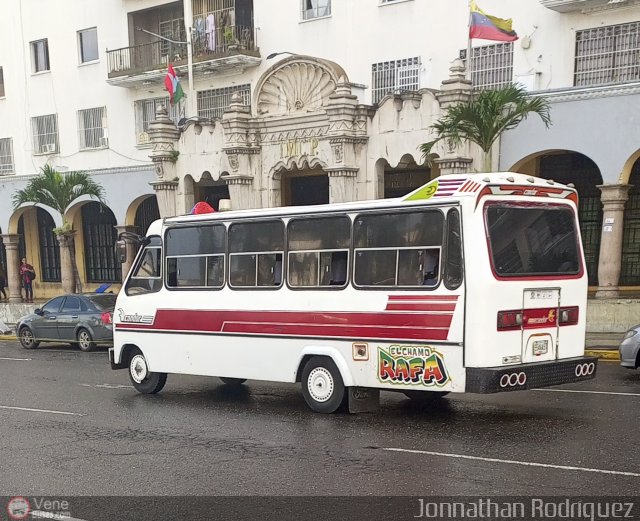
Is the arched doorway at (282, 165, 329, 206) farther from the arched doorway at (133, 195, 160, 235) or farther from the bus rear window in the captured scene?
the bus rear window

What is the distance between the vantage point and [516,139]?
60.2 feet

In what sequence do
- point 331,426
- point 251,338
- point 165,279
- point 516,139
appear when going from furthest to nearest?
point 516,139 → point 165,279 → point 251,338 → point 331,426

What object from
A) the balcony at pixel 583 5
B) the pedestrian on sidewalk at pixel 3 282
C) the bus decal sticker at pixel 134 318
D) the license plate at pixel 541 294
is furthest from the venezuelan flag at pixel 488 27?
the pedestrian on sidewalk at pixel 3 282

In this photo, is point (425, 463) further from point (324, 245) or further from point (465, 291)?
point (324, 245)

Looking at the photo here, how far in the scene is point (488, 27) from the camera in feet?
57.4

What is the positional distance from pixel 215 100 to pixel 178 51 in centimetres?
227

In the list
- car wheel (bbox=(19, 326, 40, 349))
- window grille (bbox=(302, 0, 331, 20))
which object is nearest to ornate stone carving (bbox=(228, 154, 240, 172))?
window grille (bbox=(302, 0, 331, 20))

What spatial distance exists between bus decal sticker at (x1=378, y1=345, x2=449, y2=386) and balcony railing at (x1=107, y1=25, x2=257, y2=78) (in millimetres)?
17156

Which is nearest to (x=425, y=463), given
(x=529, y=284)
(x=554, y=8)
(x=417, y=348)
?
(x=417, y=348)

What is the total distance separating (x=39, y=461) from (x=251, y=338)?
3382 millimetres

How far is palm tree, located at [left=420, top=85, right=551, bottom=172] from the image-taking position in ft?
52.7

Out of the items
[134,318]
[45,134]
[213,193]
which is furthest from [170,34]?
[134,318]

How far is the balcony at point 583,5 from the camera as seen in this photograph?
57.8ft

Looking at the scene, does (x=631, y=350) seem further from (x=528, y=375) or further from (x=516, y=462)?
(x=516, y=462)
